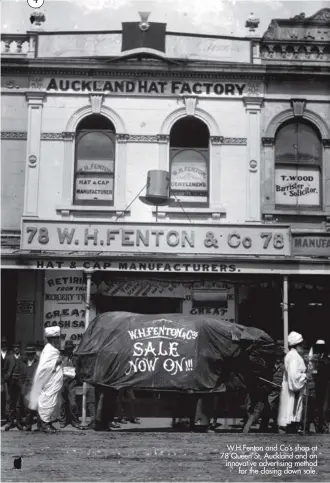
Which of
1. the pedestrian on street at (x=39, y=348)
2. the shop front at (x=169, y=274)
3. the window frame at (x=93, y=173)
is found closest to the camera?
the pedestrian on street at (x=39, y=348)

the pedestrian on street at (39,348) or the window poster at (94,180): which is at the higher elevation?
the window poster at (94,180)

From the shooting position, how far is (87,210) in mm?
15656

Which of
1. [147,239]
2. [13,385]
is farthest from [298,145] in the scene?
[13,385]

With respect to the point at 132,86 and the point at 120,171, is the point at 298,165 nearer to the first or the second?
the point at 120,171

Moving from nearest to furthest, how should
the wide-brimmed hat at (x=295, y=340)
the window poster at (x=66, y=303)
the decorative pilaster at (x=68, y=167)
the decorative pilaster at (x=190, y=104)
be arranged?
the wide-brimmed hat at (x=295, y=340), the window poster at (x=66, y=303), the decorative pilaster at (x=68, y=167), the decorative pilaster at (x=190, y=104)

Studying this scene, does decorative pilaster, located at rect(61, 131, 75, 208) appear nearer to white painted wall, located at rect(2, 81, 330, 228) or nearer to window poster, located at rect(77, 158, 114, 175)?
white painted wall, located at rect(2, 81, 330, 228)

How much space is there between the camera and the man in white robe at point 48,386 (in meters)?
11.6

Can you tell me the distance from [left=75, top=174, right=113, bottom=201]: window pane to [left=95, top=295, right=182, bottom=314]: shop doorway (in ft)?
7.28

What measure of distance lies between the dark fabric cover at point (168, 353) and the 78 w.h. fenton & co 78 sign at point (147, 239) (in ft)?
9.10

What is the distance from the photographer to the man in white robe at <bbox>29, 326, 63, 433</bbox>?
11625mm

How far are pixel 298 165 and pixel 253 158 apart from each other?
1043 millimetres

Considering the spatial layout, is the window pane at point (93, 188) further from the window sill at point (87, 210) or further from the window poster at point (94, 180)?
the window sill at point (87, 210)

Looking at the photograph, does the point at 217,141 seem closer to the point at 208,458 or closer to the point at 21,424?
the point at 21,424

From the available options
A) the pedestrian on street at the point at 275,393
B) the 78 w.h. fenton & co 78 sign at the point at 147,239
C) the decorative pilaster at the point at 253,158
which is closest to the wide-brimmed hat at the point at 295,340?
the pedestrian on street at the point at 275,393
